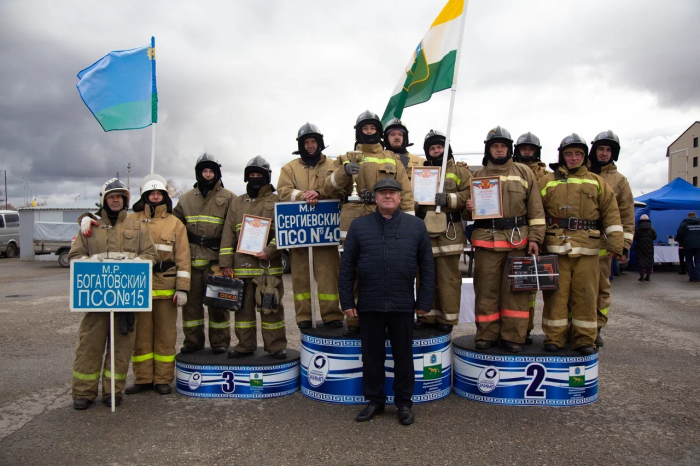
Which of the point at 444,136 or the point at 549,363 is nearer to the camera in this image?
the point at 549,363

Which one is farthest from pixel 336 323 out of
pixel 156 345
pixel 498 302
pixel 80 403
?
pixel 80 403

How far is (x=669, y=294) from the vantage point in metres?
A: 13.1

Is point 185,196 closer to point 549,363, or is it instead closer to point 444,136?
point 444,136

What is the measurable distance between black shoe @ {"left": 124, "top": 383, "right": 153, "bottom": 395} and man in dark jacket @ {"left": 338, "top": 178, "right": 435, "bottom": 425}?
257cm

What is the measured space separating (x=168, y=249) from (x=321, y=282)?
5.82ft

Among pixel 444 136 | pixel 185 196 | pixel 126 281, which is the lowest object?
pixel 126 281

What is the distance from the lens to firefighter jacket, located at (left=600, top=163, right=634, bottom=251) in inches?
230

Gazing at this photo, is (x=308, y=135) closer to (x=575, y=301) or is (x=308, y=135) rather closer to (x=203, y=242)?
(x=203, y=242)

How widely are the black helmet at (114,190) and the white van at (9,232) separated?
2772 centimetres

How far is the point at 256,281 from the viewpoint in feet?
18.6

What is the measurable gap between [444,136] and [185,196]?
3.33 m

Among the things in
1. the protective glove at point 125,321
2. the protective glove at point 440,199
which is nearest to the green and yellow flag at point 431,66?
the protective glove at point 440,199

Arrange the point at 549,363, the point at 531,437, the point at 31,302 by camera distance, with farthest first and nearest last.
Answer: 1. the point at 31,302
2. the point at 549,363
3. the point at 531,437

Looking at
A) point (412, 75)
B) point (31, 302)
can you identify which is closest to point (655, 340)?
point (412, 75)
